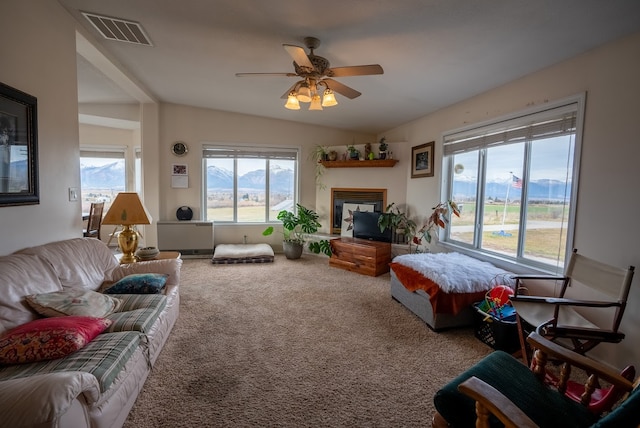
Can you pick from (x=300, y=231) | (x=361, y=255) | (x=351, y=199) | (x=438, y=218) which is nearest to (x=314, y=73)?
(x=438, y=218)

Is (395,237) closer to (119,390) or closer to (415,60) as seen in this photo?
(415,60)

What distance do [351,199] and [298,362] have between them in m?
3.55

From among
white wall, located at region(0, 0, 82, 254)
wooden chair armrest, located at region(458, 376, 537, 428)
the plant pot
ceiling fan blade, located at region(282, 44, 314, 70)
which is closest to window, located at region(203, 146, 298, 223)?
the plant pot

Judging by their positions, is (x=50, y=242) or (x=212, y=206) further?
(x=212, y=206)

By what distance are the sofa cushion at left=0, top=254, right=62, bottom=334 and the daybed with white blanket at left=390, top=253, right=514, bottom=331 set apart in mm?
2846

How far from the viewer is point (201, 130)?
525 cm

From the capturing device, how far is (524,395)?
4.11ft

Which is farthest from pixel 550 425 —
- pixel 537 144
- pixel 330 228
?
pixel 330 228

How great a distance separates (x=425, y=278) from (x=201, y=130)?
4573 mm

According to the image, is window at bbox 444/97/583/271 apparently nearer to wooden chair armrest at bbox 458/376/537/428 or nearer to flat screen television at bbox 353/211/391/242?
flat screen television at bbox 353/211/391/242

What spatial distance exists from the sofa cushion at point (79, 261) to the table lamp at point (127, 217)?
385 mm

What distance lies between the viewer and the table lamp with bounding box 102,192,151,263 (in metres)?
2.91

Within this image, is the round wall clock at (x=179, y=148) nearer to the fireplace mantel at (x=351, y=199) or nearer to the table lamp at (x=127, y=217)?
the table lamp at (x=127, y=217)

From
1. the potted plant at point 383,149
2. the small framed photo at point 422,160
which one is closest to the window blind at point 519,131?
the small framed photo at point 422,160
